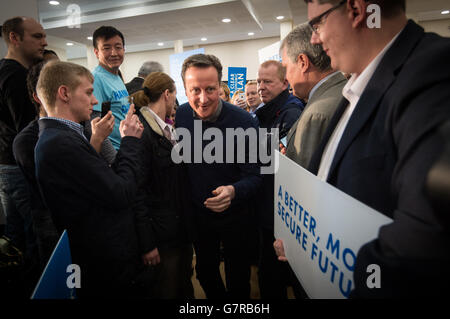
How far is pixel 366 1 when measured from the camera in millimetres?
656

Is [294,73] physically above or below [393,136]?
above

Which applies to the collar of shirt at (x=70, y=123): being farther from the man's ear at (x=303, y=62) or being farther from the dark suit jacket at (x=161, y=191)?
the man's ear at (x=303, y=62)

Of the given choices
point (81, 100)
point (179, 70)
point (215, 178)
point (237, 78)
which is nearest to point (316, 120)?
point (215, 178)

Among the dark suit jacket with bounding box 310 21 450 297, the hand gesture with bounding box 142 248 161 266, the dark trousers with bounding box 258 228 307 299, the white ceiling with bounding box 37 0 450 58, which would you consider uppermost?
the white ceiling with bounding box 37 0 450 58

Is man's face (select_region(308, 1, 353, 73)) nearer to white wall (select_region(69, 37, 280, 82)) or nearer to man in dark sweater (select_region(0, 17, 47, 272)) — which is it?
man in dark sweater (select_region(0, 17, 47, 272))

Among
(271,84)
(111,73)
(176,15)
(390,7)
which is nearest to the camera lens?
(390,7)

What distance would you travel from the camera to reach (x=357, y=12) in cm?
68

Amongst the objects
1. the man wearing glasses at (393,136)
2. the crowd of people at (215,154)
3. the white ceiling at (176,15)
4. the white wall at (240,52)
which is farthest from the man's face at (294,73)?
the white wall at (240,52)

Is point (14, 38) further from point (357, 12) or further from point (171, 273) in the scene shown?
point (357, 12)

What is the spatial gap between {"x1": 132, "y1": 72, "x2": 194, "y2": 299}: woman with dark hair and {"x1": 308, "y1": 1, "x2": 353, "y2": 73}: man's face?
3.19 feet

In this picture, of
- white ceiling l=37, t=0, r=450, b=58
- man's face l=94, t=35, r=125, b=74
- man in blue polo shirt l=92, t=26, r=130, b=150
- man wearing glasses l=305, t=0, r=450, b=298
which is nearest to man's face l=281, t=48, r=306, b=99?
man wearing glasses l=305, t=0, r=450, b=298

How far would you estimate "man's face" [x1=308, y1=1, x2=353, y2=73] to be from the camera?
72 cm

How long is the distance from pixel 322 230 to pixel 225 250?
991 millimetres

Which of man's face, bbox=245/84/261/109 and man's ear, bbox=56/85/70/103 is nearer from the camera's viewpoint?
man's ear, bbox=56/85/70/103
